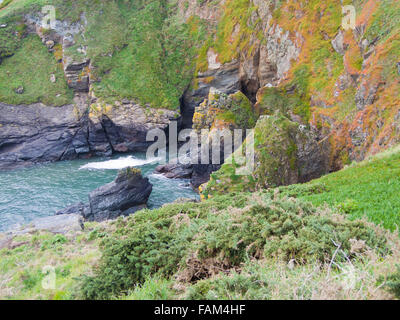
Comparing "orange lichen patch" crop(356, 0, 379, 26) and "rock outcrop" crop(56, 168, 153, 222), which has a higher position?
"orange lichen patch" crop(356, 0, 379, 26)

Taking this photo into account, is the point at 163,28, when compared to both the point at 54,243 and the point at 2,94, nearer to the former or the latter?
the point at 2,94

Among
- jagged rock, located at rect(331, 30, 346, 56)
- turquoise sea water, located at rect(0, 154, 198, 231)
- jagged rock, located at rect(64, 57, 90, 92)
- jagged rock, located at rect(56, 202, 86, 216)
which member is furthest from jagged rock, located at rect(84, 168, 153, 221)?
jagged rock, located at rect(64, 57, 90, 92)

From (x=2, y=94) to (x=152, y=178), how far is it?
32.3 m

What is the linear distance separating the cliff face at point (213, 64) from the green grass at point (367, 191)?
4.51 m

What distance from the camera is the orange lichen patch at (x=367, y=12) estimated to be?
22875 millimetres

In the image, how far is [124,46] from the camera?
55.9m

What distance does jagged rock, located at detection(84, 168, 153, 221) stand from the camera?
24.5 m

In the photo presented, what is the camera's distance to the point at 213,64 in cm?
4809

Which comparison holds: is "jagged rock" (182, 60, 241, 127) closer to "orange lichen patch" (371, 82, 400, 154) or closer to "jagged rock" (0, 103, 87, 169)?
"jagged rock" (0, 103, 87, 169)

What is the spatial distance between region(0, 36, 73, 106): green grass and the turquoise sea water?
1426 centimetres

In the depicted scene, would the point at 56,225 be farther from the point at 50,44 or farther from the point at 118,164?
the point at 50,44

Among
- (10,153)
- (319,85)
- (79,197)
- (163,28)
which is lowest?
(79,197)

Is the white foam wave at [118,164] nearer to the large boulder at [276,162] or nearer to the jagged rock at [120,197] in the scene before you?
the jagged rock at [120,197]
